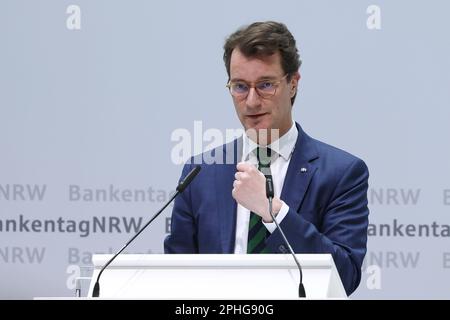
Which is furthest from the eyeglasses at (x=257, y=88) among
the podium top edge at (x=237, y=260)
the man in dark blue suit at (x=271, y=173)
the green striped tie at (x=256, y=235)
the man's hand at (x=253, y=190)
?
the podium top edge at (x=237, y=260)

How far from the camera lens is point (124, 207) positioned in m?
4.27

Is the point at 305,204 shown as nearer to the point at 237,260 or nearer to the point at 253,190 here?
the point at 253,190

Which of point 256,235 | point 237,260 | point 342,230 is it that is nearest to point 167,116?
point 256,235

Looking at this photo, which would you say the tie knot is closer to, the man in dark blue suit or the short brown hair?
the man in dark blue suit

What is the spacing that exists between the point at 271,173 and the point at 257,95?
29 centimetres

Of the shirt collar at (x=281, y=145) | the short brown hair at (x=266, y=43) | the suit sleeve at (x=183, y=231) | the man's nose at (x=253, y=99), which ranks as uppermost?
the short brown hair at (x=266, y=43)

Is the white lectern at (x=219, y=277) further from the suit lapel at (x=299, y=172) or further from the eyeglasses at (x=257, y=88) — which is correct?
the eyeglasses at (x=257, y=88)

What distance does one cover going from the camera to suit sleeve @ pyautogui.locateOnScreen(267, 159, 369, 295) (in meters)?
2.84

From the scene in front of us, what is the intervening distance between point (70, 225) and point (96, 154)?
1.19 ft

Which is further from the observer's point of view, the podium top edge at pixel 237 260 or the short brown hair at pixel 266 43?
the short brown hair at pixel 266 43

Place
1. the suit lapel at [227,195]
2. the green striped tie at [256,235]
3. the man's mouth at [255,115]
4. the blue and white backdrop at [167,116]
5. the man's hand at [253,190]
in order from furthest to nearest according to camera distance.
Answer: the blue and white backdrop at [167,116]
the man's mouth at [255,115]
the suit lapel at [227,195]
the green striped tie at [256,235]
the man's hand at [253,190]

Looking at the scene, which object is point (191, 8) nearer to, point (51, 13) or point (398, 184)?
point (51, 13)

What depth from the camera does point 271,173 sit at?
10.9 feet

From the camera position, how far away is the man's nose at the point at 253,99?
325 cm
